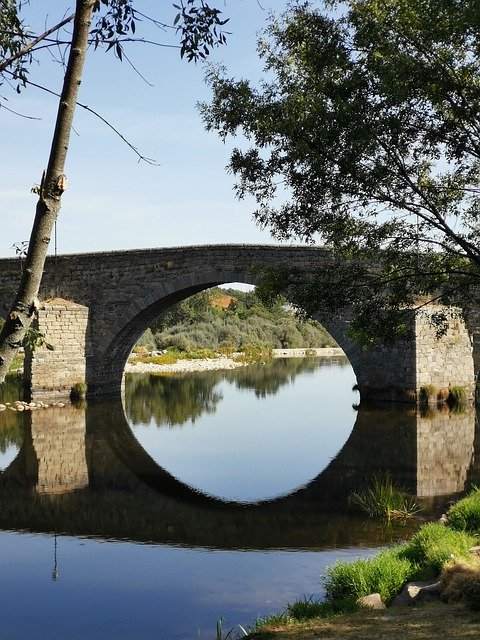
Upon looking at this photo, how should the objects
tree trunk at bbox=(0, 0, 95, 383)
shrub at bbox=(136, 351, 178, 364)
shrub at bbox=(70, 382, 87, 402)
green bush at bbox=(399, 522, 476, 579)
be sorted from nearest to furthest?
tree trunk at bbox=(0, 0, 95, 383), green bush at bbox=(399, 522, 476, 579), shrub at bbox=(70, 382, 87, 402), shrub at bbox=(136, 351, 178, 364)

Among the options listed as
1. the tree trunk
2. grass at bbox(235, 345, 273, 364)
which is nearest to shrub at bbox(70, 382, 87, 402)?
grass at bbox(235, 345, 273, 364)

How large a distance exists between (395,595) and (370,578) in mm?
275

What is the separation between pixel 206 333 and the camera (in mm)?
35969

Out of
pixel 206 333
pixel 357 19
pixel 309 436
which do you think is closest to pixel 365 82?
pixel 357 19

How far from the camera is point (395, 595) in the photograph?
545 centimetres

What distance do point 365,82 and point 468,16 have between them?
1026 millimetres

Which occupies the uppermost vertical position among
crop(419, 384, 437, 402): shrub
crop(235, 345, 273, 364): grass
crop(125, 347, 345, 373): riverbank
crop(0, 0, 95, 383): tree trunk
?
crop(0, 0, 95, 383): tree trunk

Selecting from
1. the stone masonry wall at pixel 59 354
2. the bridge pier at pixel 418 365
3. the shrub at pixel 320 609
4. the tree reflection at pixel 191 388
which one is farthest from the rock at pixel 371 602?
the stone masonry wall at pixel 59 354

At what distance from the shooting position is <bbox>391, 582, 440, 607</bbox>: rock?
201 inches

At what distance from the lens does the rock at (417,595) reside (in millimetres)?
5104

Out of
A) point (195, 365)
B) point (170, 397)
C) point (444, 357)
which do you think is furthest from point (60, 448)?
point (195, 365)

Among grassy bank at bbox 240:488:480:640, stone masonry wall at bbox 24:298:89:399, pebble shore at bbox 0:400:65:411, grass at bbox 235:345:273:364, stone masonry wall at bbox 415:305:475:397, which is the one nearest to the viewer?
grassy bank at bbox 240:488:480:640

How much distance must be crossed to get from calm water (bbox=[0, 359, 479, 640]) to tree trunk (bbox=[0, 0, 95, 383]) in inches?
137

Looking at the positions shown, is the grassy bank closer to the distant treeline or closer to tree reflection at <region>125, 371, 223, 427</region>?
tree reflection at <region>125, 371, 223, 427</region>
